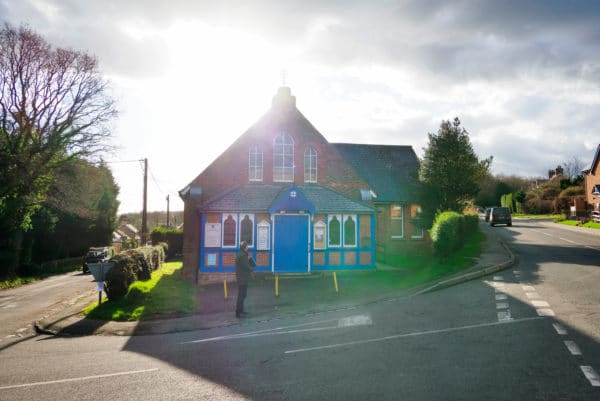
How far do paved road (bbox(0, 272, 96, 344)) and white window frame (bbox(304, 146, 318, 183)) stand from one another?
42.0 feet

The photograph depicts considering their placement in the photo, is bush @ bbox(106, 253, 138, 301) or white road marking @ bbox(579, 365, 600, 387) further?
bush @ bbox(106, 253, 138, 301)

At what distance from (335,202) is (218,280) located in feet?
22.5

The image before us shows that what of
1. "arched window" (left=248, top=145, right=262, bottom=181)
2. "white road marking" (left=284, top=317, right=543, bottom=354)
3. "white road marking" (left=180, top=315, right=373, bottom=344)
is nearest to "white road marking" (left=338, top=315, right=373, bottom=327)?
"white road marking" (left=180, top=315, right=373, bottom=344)

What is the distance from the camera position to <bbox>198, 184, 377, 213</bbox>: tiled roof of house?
734 inches

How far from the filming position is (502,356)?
706cm

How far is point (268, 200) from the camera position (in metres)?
19.3

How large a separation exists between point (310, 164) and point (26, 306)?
48.3 ft

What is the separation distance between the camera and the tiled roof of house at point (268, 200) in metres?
18.6

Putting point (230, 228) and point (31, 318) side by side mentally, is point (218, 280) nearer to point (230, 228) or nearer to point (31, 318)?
point (230, 228)

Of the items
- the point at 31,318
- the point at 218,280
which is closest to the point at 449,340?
the point at 218,280

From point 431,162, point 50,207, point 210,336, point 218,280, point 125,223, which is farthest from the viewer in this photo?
point 125,223

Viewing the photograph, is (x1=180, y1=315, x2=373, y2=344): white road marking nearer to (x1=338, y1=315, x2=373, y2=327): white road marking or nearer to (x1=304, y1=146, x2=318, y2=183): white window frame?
(x1=338, y1=315, x2=373, y2=327): white road marking

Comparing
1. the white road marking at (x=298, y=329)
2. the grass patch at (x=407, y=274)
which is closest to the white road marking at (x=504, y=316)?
the white road marking at (x=298, y=329)

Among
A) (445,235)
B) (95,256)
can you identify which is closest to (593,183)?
(445,235)
